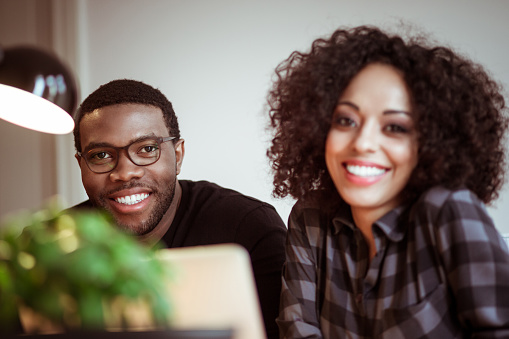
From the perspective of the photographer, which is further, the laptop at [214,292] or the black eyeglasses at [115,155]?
the black eyeglasses at [115,155]

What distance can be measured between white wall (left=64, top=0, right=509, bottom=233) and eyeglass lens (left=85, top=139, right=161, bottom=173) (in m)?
1.03

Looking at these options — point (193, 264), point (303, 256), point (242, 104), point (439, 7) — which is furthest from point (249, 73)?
point (193, 264)

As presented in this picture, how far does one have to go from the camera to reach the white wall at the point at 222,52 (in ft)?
9.05

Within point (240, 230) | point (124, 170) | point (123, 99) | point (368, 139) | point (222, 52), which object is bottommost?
point (240, 230)

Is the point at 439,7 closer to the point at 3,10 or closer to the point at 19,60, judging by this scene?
the point at 19,60

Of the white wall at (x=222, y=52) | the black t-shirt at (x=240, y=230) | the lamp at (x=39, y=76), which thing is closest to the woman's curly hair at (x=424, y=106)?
the black t-shirt at (x=240, y=230)

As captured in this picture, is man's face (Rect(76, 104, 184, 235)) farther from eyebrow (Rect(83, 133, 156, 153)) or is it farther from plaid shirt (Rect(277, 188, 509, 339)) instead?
plaid shirt (Rect(277, 188, 509, 339))

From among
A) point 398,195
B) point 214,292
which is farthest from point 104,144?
point 214,292

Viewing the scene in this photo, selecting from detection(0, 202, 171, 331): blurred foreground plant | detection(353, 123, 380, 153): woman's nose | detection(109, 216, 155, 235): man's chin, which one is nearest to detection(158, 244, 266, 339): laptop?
detection(0, 202, 171, 331): blurred foreground plant

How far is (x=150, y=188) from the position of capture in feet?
5.96

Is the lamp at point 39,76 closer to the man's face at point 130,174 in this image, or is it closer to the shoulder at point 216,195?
the man's face at point 130,174

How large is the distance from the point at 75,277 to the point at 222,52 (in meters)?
2.48

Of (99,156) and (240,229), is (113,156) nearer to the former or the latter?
(99,156)

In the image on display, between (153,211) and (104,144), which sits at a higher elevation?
(104,144)
